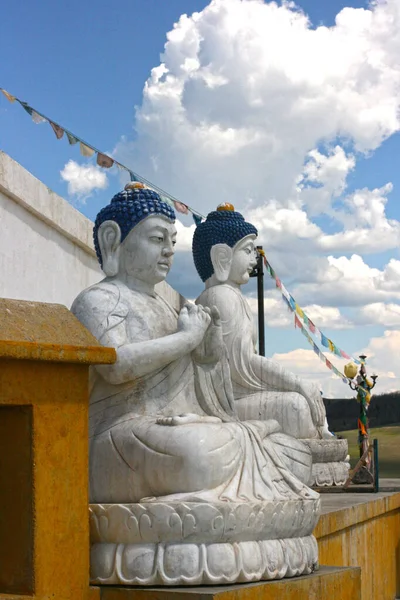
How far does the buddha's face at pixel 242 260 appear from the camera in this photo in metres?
7.57

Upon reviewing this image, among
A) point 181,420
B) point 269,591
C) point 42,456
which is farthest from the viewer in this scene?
point 181,420

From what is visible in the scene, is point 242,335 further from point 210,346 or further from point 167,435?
point 167,435

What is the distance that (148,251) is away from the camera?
449 cm

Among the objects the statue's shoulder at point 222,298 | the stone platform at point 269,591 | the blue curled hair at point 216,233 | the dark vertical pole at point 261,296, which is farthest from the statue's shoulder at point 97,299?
the dark vertical pole at point 261,296

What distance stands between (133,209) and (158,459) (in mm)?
1261

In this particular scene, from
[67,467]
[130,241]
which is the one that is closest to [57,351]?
[67,467]

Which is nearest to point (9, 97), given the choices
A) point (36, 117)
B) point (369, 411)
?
point (36, 117)

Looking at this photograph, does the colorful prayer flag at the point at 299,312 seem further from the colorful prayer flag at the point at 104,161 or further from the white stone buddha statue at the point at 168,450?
the white stone buddha statue at the point at 168,450

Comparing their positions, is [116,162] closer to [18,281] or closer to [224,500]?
[18,281]

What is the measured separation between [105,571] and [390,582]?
5.11 metres

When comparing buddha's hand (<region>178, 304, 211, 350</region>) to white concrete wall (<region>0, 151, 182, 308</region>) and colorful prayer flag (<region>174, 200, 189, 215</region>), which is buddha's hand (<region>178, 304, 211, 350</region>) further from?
colorful prayer flag (<region>174, 200, 189, 215</region>)

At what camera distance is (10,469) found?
347cm

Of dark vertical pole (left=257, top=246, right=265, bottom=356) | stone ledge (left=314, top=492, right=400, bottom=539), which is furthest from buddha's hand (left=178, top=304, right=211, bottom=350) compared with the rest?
dark vertical pole (left=257, top=246, right=265, bottom=356)

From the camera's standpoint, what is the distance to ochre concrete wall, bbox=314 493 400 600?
20.6ft
